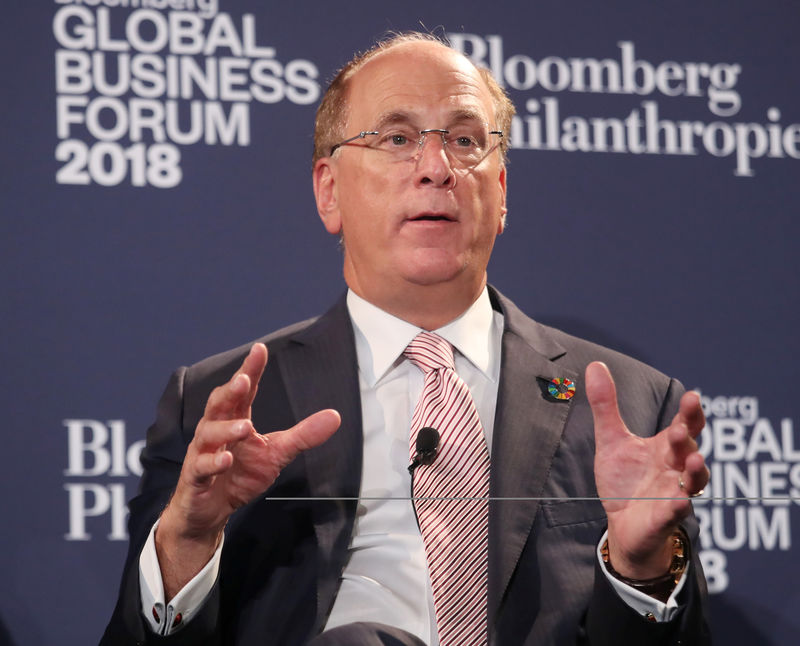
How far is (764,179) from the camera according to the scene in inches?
114

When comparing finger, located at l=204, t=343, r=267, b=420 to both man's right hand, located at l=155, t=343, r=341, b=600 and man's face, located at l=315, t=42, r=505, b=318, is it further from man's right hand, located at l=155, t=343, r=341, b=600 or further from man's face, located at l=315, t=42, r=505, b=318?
man's face, located at l=315, t=42, r=505, b=318

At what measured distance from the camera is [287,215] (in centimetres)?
260

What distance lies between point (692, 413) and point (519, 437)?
482 mm

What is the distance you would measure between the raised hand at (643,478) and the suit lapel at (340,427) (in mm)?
361

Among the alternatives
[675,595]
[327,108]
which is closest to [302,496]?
[675,595]

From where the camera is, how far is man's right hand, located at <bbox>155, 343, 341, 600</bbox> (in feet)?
4.70

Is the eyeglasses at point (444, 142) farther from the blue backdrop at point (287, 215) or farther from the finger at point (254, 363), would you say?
the finger at point (254, 363)

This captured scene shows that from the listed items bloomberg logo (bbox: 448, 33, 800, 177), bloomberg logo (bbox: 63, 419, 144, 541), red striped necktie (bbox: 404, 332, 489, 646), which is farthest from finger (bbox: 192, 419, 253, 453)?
bloomberg logo (bbox: 448, 33, 800, 177)

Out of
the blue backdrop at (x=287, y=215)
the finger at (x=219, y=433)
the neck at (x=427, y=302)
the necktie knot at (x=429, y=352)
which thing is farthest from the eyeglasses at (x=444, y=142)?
the finger at (x=219, y=433)

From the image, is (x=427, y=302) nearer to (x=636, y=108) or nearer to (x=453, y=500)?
(x=453, y=500)

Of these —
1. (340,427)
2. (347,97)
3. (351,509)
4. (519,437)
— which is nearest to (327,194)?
(347,97)

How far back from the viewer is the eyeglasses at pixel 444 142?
2.06 meters

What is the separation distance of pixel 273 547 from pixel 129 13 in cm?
142

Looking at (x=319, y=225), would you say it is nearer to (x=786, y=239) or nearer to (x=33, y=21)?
(x=33, y=21)
